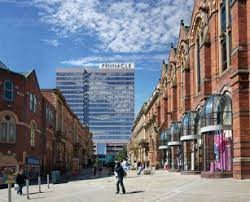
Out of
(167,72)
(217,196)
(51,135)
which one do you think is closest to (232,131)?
(217,196)

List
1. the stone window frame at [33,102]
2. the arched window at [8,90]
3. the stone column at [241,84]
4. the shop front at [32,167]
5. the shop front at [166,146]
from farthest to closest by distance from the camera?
the shop front at [166,146] → the stone window frame at [33,102] → the shop front at [32,167] → the arched window at [8,90] → the stone column at [241,84]

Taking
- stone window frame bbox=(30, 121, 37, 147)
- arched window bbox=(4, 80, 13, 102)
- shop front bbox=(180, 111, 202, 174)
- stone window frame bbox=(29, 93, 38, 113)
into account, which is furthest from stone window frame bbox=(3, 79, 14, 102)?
shop front bbox=(180, 111, 202, 174)

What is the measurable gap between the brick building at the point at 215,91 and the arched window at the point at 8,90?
1608 centimetres

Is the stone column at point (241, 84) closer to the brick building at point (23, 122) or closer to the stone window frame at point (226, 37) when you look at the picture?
the stone window frame at point (226, 37)

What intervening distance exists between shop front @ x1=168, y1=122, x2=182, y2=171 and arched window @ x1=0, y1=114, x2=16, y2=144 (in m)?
15.6

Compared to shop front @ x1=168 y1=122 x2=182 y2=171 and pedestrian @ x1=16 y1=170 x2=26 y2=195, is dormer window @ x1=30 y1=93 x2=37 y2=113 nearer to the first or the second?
shop front @ x1=168 y1=122 x2=182 y2=171

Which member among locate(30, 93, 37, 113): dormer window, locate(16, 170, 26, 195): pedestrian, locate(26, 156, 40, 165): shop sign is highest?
locate(30, 93, 37, 113): dormer window

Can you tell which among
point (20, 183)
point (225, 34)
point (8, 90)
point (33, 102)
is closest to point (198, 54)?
point (225, 34)

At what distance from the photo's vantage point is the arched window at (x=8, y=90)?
43812 mm

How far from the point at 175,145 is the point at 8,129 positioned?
16.6m

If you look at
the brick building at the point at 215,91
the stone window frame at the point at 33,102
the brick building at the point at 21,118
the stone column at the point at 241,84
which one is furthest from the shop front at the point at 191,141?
the stone window frame at the point at 33,102

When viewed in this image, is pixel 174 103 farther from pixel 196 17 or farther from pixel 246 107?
pixel 246 107

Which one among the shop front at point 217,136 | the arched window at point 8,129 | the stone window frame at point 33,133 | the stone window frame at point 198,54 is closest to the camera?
the shop front at point 217,136

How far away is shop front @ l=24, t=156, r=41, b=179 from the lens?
46.7 m
